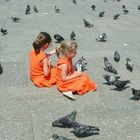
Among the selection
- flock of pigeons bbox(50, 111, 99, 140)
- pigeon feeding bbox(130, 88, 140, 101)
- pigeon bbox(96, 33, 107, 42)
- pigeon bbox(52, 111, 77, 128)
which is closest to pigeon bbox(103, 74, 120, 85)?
pigeon feeding bbox(130, 88, 140, 101)

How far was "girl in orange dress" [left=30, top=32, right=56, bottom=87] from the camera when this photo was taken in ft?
31.7

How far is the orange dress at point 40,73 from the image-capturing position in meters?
9.82

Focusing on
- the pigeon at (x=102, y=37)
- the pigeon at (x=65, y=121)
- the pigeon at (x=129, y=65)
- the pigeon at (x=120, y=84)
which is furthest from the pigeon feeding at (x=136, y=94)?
the pigeon at (x=102, y=37)

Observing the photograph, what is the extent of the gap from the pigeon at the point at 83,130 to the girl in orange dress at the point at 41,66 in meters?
2.44

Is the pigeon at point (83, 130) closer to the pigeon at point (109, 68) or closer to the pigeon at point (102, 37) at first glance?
the pigeon at point (109, 68)

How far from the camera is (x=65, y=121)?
7.67 metres

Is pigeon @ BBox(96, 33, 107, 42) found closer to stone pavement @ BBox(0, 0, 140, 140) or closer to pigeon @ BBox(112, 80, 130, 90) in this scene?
stone pavement @ BBox(0, 0, 140, 140)

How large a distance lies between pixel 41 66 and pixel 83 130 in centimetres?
300

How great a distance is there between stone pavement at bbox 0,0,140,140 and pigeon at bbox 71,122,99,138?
0.10 metres

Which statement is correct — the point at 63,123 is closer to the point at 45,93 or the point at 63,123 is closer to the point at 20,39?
the point at 45,93

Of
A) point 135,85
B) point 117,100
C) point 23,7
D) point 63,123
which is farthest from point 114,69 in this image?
point 23,7

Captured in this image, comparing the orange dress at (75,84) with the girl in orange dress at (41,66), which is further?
the girl in orange dress at (41,66)

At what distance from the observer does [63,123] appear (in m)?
7.70

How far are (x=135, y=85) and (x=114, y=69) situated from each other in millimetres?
952
